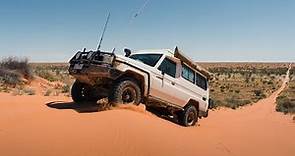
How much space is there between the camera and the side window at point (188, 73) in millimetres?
12700

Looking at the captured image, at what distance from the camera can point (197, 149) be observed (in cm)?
933

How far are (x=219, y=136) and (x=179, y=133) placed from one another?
2.42m

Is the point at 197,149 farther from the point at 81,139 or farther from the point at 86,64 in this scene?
the point at 86,64

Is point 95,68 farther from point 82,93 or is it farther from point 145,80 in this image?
point 82,93

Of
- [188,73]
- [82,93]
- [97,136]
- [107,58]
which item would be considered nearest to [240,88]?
[188,73]

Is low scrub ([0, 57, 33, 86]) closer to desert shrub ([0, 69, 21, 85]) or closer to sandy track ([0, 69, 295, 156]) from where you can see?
desert shrub ([0, 69, 21, 85])

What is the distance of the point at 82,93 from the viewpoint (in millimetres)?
12320

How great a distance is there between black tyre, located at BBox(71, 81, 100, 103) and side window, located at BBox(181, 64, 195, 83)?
2591 millimetres

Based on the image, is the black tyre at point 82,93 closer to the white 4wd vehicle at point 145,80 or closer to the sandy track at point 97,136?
the white 4wd vehicle at point 145,80

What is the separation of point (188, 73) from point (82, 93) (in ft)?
10.3

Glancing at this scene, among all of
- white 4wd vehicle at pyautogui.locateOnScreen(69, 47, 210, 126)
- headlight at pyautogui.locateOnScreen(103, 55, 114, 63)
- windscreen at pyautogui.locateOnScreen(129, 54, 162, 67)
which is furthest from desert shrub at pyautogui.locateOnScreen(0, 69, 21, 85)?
headlight at pyautogui.locateOnScreen(103, 55, 114, 63)

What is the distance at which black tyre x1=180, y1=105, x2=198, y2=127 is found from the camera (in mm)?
12793

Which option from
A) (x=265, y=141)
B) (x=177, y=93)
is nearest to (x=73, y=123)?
(x=177, y=93)

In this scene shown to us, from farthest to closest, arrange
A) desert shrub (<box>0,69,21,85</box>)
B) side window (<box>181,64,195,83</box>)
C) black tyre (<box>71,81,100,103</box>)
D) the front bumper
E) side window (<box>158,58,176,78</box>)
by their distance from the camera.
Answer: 1. desert shrub (<box>0,69,21,85</box>)
2. side window (<box>181,64,195,83</box>)
3. black tyre (<box>71,81,100,103</box>)
4. side window (<box>158,58,176,78</box>)
5. the front bumper
